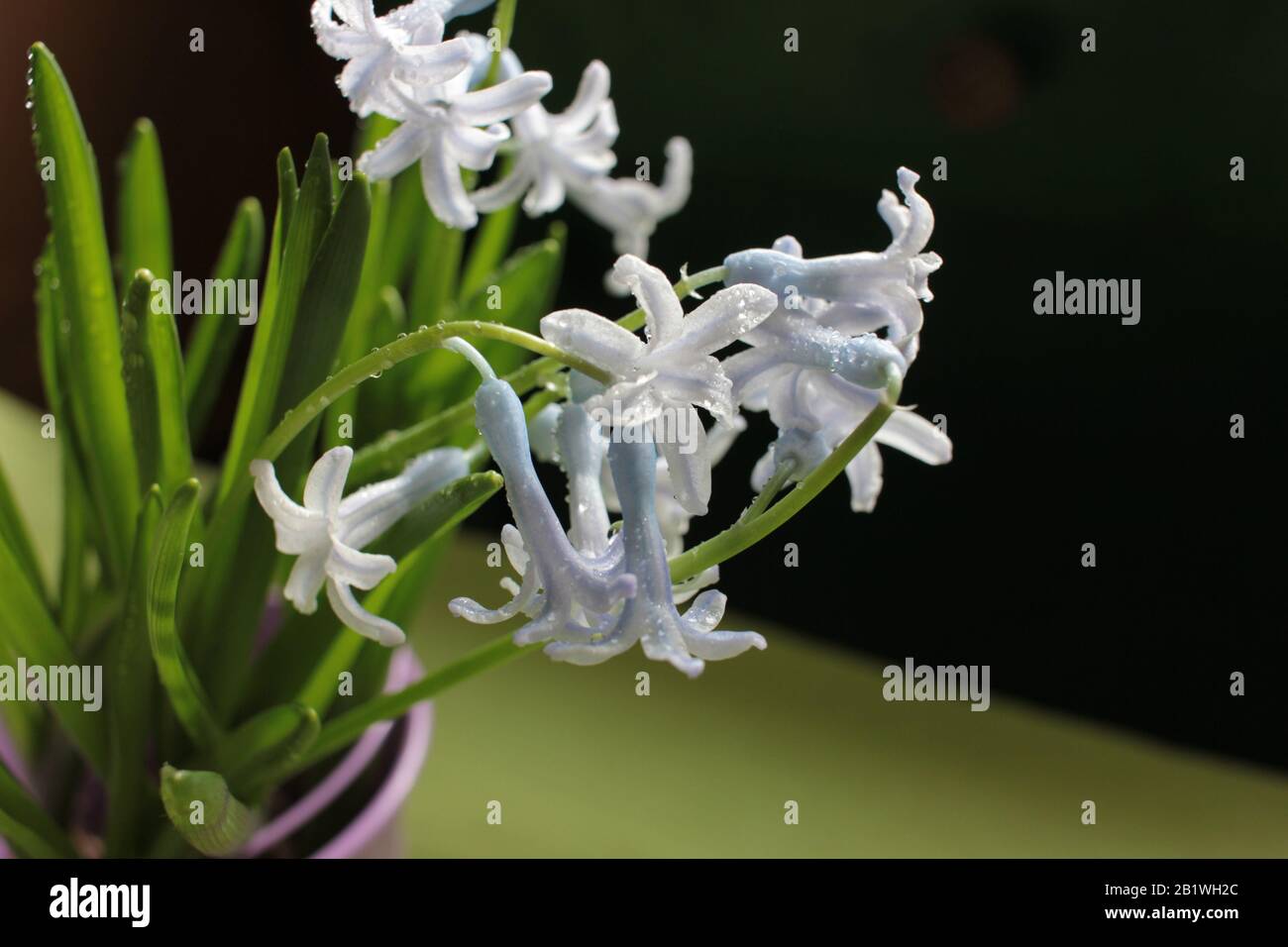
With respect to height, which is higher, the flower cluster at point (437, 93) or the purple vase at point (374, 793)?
the flower cluster at point (437, 93)

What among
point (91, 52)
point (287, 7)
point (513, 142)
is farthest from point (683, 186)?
point (91, 52)

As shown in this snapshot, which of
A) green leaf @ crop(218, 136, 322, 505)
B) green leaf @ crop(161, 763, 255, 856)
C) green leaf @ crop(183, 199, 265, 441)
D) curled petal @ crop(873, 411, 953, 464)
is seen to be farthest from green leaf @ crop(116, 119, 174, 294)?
curled petal @ crop(873, 411, 953, 464)

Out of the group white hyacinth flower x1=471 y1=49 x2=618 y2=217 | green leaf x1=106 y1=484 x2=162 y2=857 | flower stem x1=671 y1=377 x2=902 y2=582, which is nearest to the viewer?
flower stem x1=671 y1=377 x2=902 y2=582

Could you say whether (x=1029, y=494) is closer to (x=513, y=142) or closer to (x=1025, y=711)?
(x=1025, y=711)

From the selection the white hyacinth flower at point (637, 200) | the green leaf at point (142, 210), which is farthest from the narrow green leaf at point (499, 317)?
the green leaf at point (142, 210)

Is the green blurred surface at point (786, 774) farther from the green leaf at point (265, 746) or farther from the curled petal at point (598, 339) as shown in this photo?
the curled petal at point (598, 339)

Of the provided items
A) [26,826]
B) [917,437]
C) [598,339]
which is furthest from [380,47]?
[26,826]

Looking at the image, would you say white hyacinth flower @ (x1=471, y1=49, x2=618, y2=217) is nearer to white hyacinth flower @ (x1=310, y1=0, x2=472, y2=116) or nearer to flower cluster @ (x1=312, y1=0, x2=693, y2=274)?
flower cluster @ (x1=312, y1=0, x2=693, y2=274)
